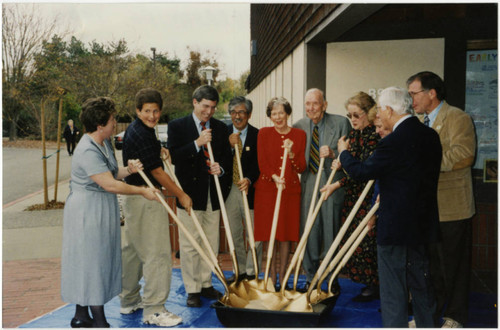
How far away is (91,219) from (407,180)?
2.00m

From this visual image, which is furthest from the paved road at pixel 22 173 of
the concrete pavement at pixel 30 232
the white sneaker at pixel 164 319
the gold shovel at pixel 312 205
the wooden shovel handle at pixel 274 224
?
the gold shovel at pixel 312 205

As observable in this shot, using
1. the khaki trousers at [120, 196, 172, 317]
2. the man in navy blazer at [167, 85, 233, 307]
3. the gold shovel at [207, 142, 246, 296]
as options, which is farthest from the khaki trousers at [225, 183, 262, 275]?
the khaki trousers at [120, 196, 172, 317]

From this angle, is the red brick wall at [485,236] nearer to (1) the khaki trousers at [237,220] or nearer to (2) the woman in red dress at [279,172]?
(2) the woman in red dress at [279,172]

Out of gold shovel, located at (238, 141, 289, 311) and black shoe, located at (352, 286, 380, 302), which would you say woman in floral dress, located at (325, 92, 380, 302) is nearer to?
black shoe, located at (352, 286, 380, 302)

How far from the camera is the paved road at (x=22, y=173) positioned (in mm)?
10755

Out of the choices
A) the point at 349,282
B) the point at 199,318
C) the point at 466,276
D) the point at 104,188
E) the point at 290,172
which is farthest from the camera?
the point at 349,282

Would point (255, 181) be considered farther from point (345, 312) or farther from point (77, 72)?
point (77, 72)

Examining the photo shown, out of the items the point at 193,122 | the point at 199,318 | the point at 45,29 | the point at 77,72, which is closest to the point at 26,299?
the point at 199,318

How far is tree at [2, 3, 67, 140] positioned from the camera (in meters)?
7.13

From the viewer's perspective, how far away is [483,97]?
5.41m

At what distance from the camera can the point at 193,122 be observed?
3982 mm

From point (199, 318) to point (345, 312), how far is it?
1153 mm

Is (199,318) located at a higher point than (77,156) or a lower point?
lower

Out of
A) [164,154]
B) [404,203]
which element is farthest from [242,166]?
[404,203]
